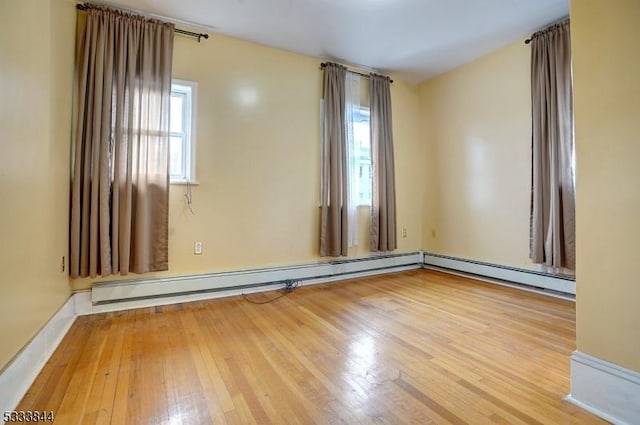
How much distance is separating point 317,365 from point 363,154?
293cm

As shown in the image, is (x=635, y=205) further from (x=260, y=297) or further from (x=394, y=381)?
(x=260, y=297)

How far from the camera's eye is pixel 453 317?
253 centimetres

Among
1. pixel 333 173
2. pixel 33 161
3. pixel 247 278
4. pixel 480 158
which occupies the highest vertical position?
pixel 480 158

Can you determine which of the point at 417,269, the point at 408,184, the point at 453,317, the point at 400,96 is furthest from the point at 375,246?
the point at 400,96

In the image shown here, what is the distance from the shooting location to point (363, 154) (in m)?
4.09

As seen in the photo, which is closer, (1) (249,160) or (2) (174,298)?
(2) (174,298)

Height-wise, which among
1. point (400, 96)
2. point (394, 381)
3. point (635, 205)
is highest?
point (400, 96)

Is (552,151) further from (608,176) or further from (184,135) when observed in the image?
(184,135)

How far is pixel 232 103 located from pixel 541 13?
10.2 ft

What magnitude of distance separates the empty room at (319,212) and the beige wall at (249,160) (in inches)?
0.9

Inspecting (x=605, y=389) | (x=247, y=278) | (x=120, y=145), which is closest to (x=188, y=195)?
(x=120, y=145)

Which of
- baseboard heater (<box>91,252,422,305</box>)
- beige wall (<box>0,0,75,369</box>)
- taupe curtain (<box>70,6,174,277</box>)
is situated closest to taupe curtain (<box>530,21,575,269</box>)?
baseboard heater (<box>91,252,422,305</box>)

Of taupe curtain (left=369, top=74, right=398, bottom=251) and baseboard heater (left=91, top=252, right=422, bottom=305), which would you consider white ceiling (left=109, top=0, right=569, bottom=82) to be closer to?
taupe curtain (left=369, top=74, right=398, bottom=251)

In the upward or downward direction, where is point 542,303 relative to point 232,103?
downward
